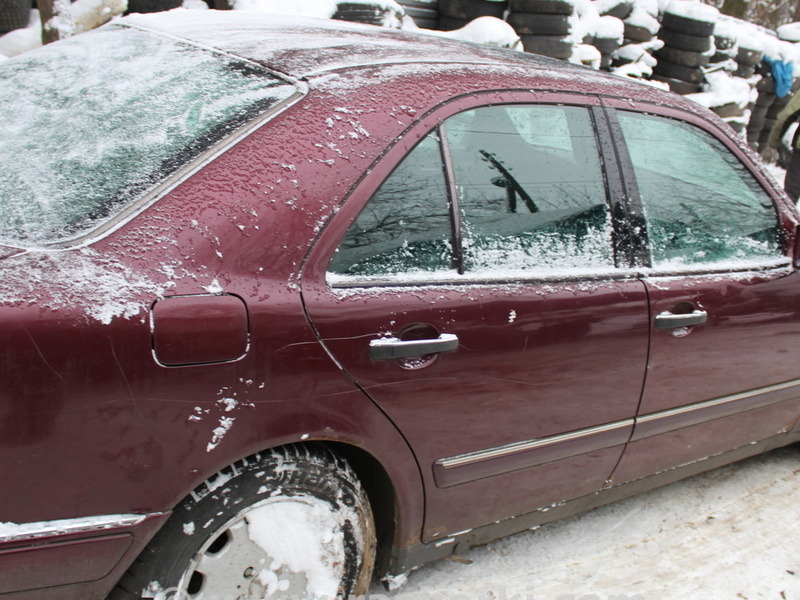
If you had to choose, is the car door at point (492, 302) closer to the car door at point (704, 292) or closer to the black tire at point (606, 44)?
the car door at point (704, 292)

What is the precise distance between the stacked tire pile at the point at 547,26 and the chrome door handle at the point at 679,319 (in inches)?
205

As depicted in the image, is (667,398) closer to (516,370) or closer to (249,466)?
(516,370)

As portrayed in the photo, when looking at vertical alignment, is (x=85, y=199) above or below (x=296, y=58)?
below

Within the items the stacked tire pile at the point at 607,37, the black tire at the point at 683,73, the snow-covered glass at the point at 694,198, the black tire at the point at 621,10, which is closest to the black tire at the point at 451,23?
the stacked tire pile at the point at 607,37

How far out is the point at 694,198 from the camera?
242 centimetres

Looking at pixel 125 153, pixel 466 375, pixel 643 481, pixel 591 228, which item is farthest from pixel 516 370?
pixel 125 153

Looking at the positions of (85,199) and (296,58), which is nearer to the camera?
(85,199)

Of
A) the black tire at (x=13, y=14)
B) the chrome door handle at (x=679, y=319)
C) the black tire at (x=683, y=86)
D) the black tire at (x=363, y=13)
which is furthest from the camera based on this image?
the black tire at (x=683, y=86)

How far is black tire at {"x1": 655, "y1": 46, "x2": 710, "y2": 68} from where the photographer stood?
9.18m

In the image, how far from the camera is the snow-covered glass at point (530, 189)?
188 centimetres

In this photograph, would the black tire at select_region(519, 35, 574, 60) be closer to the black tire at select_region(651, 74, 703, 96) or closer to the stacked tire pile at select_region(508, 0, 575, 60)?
the stacked tire pile at select_region(508, 0, 575, 60)

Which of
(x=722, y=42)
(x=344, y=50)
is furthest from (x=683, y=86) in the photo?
(x=344, y=50)

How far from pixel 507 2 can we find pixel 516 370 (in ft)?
20.2

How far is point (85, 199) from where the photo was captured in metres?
1.51
